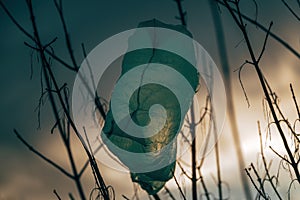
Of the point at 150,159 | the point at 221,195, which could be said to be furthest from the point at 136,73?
the point at 221,195

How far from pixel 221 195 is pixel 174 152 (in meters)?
0.62

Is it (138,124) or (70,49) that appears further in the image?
(70,49)

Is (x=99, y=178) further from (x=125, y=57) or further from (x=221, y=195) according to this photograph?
(x=221, y=195)

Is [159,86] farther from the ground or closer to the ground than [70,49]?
closer to the ground

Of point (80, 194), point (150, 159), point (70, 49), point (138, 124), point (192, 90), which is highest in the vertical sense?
point (70, 49)

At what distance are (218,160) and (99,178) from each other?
0.94 m

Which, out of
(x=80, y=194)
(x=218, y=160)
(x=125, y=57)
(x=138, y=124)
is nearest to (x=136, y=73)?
(x=125, y=57)

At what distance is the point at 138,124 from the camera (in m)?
2.10

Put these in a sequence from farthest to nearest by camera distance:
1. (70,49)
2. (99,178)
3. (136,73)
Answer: (70,49) < (136,73) < (99,178)

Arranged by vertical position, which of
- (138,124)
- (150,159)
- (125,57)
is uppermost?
(125,57)

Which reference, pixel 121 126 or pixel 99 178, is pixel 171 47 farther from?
pixel 99 178

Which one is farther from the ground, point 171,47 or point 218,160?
point 171,47

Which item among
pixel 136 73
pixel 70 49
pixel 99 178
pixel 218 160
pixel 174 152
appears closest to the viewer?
pixel 99 178

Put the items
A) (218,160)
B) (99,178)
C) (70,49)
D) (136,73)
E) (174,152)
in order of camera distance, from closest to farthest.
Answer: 1. (99,178)
2. (136,73)
3. (174,152)
4. (70,49)
5. (218,160)
